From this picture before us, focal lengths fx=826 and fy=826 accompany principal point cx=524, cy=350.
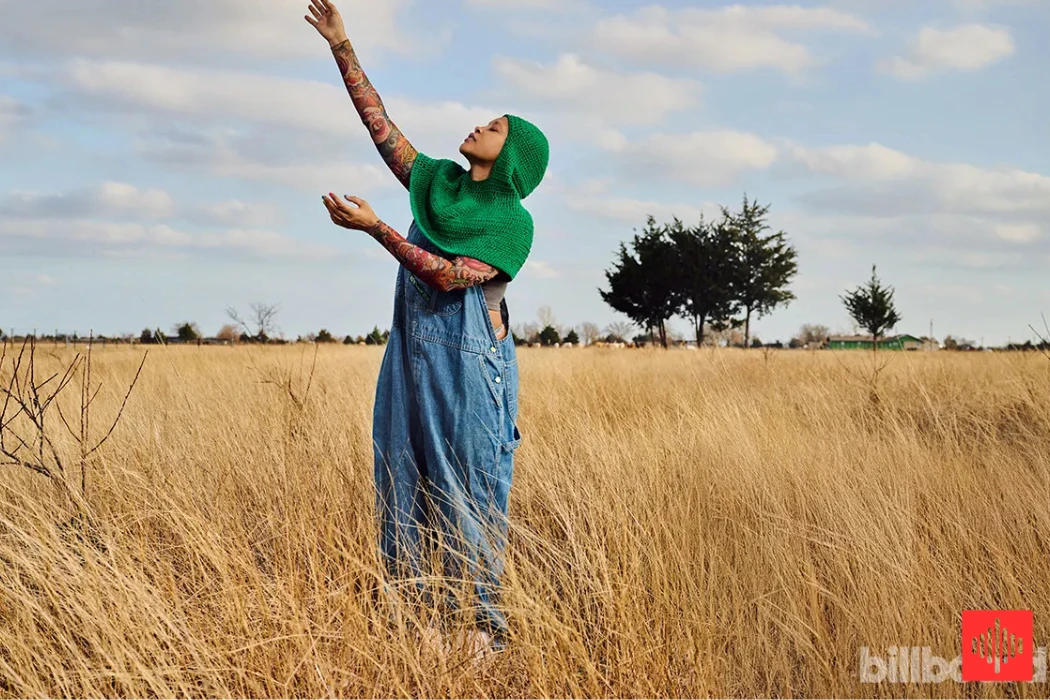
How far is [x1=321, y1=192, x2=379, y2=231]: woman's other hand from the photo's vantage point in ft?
8.29

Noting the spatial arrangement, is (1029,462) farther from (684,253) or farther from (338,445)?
(684,253)

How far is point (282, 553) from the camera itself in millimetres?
3188

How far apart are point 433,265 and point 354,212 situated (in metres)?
0.29

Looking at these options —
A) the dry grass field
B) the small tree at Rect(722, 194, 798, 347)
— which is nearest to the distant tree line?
the small tree at Rect(722, 194, 798, 347)

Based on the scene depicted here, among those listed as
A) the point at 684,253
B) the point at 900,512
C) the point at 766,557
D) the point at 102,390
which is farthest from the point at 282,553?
the point at 684,253

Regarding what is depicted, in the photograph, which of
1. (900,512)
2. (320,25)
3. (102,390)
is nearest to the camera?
(320,25)

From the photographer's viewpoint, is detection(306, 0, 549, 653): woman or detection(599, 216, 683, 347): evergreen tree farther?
detection(599, 216, 683, 347): evergreen tree

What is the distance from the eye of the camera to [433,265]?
8.47 feet

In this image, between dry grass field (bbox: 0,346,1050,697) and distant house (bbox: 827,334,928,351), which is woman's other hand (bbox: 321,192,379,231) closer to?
dry grass field (bbox: 0,346,1050,697)

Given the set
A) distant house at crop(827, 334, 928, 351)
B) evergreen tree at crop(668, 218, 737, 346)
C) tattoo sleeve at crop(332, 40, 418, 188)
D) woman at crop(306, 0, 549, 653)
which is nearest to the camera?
woman at crop(306, 0, 549, 653)

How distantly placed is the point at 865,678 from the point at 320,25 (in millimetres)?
2955

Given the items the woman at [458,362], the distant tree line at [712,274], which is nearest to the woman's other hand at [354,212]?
the woman at [458,362]

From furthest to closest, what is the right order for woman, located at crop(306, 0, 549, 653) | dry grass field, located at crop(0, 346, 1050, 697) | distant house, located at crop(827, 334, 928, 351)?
distant house, located at crop(827, 334, 928, 351), woman, located at crop(306, 0, 549, 653), dry grass field, located at crop(0, 346, 1050, 697)

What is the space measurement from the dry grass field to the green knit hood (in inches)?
41.9
